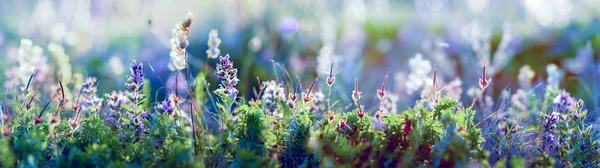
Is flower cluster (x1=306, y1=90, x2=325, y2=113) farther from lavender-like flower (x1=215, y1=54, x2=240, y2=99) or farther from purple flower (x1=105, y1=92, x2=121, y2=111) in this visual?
purple flower (x1=105, y1=92, x2=121, y2=111)

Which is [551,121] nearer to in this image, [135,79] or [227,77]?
[227,77]

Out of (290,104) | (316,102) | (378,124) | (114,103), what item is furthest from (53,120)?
(378,124)

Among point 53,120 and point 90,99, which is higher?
point 90,99

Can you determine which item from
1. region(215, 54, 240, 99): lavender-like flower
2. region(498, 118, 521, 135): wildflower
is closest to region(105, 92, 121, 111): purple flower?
region(215, 54, 240, 99): lavender-like flower

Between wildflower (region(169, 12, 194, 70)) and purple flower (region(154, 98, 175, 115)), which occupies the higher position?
wildflower (region(169, 12, 194, 70))

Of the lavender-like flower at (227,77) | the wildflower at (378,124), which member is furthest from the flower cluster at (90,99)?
the wildflower at (378,124)

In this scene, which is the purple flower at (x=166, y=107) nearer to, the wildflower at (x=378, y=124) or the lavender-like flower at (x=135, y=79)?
the lavender-like flower at (x=135, y=79)

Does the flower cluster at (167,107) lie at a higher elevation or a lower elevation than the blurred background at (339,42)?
lower

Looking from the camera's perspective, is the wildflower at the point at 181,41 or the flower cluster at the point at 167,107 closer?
the wildflower at the point at 181,41

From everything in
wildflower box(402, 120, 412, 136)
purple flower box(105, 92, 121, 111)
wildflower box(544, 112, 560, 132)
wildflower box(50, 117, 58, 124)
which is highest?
wildflower box(544, 112, 560, 132)
